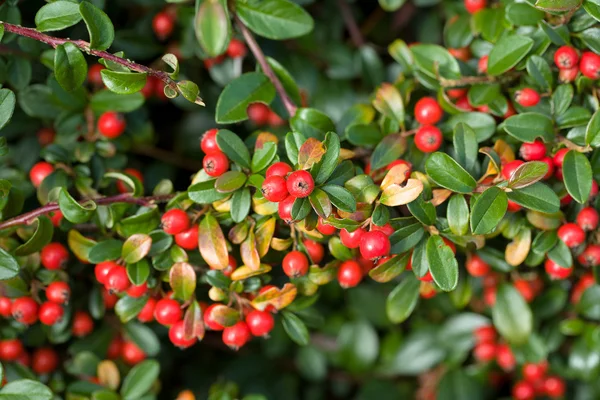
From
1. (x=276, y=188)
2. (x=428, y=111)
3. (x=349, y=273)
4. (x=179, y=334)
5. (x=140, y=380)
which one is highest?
(x=276, y=188)

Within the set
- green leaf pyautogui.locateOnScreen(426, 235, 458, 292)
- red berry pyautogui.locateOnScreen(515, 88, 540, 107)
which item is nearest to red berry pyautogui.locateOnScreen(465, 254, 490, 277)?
green leaf pyautogui.locateOnScreen(426, 235, 458, 292)

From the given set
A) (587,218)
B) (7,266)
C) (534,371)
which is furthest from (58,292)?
(534,371)

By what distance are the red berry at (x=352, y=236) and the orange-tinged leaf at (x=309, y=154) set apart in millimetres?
213

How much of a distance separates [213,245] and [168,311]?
27cm

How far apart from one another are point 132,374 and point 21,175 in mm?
770

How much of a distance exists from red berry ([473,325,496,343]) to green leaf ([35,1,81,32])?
78.6 inches

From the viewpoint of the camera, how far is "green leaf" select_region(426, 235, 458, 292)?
1.78 metres

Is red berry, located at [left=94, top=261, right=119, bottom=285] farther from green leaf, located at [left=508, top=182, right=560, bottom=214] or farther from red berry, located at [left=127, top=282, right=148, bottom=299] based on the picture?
green leaf, located at [left=508, top=182, right=560, bottom=214]

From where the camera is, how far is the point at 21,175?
7.10ft

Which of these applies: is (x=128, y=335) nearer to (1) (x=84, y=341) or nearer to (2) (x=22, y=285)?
(1) (x=84, y=341)

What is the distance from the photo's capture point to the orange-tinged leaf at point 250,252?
187cm

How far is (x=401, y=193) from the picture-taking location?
1731mm

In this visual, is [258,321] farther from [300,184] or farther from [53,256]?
[53,256]

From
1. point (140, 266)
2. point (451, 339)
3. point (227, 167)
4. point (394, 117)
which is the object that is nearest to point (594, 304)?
point (451, 339)
